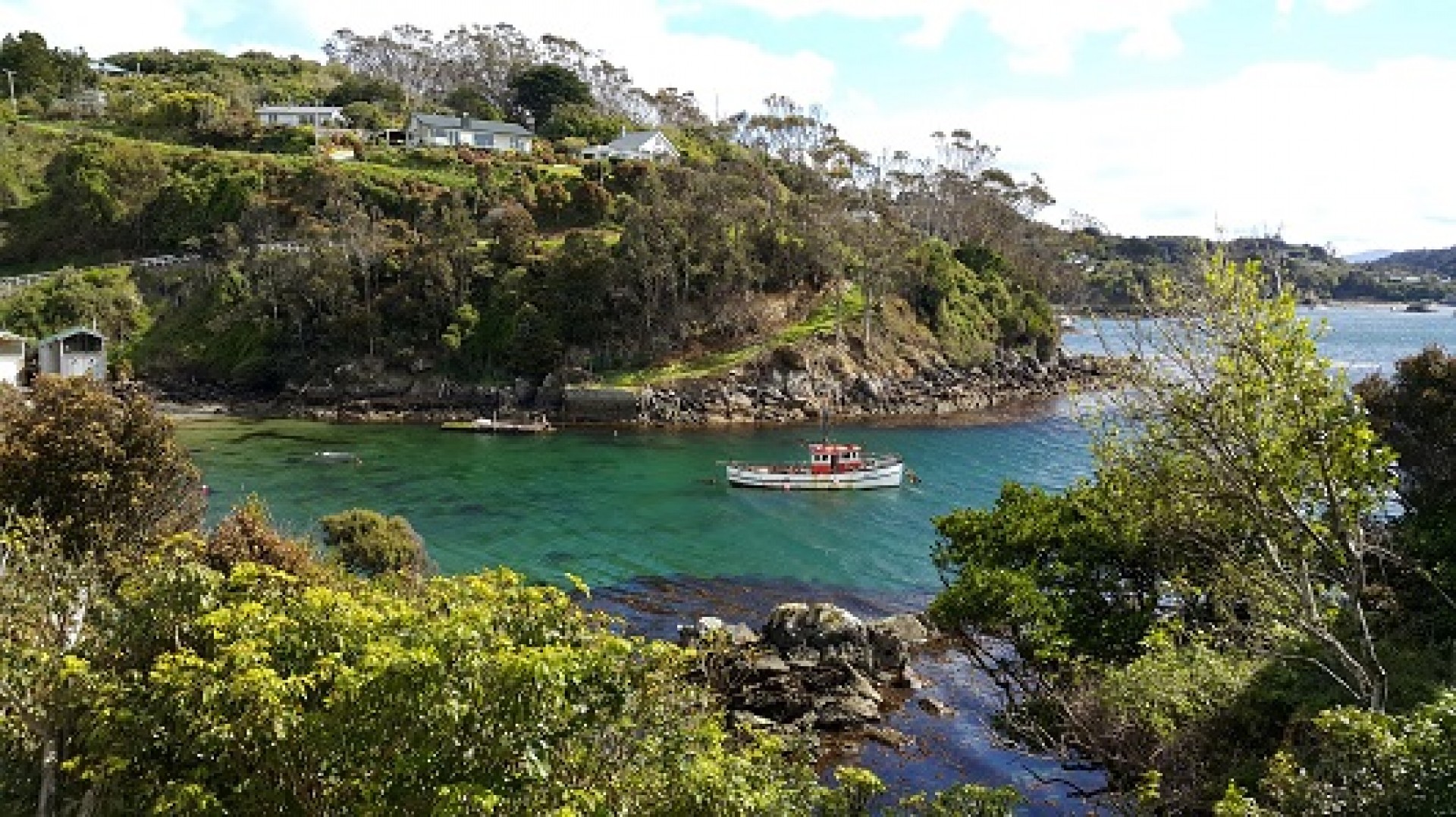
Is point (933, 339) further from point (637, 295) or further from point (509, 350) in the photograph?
point (509, 350)

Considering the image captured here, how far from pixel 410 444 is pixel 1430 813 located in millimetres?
52442

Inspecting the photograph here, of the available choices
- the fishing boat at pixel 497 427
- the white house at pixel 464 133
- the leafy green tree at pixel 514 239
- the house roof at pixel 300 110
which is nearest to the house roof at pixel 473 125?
the white house at pixel 464 133

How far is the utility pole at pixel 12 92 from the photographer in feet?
321

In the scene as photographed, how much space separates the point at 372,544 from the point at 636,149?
3053 inches

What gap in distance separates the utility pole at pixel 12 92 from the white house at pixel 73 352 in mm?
49230

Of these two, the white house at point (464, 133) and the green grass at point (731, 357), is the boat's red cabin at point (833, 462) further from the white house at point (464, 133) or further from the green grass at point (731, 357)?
the white house at point (464, 133)

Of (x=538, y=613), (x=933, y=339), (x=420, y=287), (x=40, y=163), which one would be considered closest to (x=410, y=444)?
(x=420, y=287)

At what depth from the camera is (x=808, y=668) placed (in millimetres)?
25109

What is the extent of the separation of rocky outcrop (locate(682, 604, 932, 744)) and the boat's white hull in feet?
59.3

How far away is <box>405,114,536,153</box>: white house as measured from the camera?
317 ft

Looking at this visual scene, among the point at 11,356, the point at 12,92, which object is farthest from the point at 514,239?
the point at 12,92

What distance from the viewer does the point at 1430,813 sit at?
820cm

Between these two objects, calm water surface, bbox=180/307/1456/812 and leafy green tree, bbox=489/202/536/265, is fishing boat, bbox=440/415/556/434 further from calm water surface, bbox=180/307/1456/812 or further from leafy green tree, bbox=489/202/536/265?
leafy green tree, bbox=489/202/536/265

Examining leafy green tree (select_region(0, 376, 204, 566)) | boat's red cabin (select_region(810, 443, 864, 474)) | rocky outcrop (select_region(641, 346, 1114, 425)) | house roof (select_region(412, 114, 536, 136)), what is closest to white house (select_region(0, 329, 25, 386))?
rocky outcrop (select_region(641, 346, 1114, 425))
